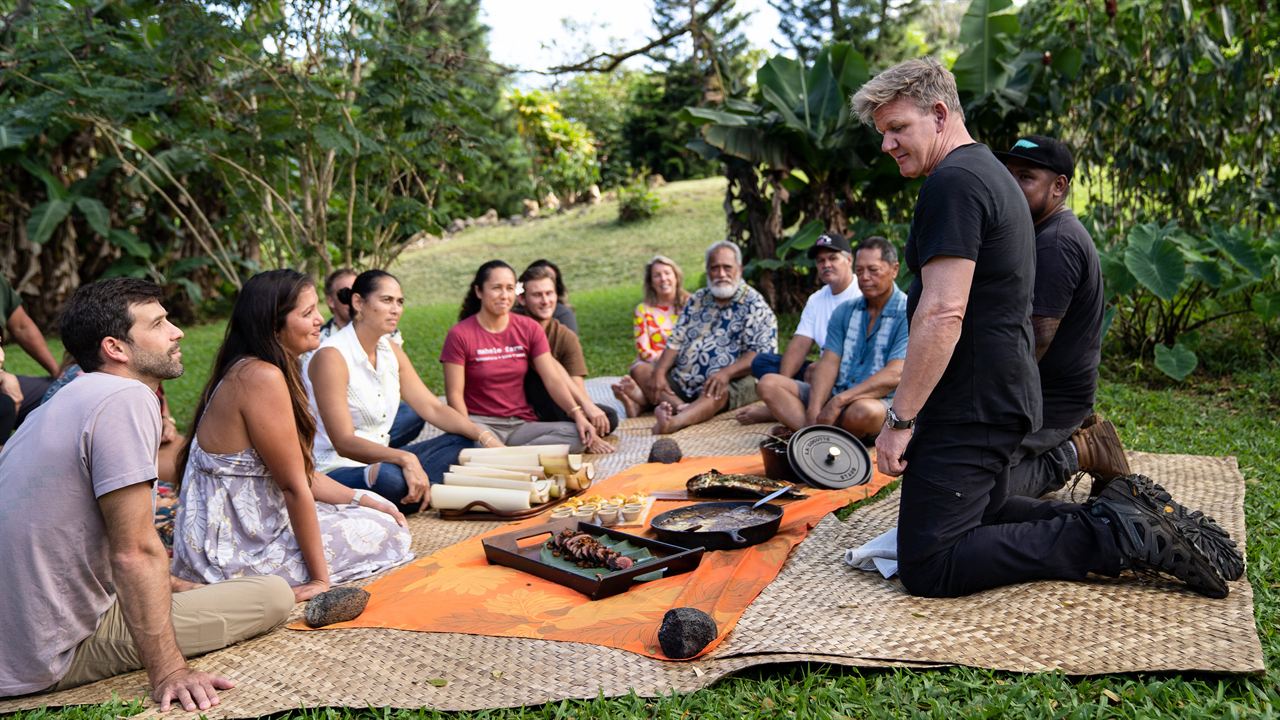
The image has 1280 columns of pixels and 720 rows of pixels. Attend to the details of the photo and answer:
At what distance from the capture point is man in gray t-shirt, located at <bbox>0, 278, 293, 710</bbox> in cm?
255

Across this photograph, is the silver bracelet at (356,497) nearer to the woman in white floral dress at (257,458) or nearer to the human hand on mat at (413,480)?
the human hand on mat at (413,480)

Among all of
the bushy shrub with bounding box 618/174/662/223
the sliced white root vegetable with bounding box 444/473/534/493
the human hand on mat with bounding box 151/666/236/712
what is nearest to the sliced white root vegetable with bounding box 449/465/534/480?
the sliced white root vegetable with bounding box 444/473/534/493

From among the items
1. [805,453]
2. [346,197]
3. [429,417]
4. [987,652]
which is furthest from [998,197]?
[346,197]

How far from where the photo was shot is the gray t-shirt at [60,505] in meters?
2.55

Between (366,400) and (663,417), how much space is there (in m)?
2.37

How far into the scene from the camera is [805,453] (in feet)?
15.3

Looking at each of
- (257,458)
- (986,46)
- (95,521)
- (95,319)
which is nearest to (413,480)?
(257,458)

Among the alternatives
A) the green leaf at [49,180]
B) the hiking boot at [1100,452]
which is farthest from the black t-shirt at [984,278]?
the green leaf at [49,180]

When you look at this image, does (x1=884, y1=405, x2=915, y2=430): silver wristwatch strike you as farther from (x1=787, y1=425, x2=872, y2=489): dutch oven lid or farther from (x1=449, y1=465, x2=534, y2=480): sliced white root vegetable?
(x1=449, y1=465, x2=534, y2=480): sliced white root vegetable

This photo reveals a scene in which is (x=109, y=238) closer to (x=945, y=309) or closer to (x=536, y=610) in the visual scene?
(x=536, y=610)

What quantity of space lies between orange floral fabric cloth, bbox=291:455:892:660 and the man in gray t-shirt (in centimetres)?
72

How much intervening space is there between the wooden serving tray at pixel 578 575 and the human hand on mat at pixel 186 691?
1.23m

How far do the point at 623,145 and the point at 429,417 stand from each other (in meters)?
23.8

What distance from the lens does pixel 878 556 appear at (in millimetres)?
3439
